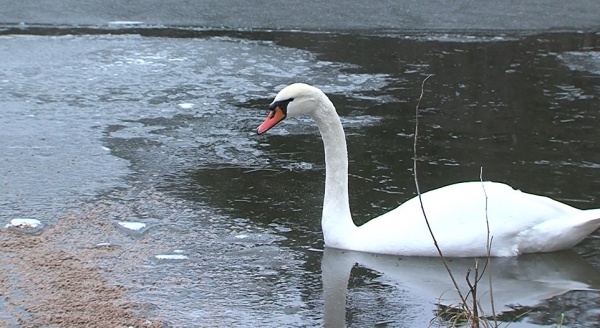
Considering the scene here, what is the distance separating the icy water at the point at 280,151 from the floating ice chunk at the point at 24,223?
0.31 feet

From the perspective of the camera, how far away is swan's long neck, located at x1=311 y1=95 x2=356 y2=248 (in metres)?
5.43

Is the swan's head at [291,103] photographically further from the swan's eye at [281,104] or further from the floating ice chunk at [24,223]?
the floating ice chunk at [24,223]

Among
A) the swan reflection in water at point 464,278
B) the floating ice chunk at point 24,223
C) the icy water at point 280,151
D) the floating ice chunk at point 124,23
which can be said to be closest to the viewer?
the swan reflection in water at point 464,278

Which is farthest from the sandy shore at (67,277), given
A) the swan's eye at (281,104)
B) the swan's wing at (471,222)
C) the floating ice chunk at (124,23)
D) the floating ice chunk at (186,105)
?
the floating ice chunk at (124,23)

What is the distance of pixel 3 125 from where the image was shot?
7.73 metres

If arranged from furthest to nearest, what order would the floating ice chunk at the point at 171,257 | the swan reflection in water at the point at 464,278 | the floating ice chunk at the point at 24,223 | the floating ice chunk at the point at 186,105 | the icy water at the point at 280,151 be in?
the floating ice chunk at the point at 186,105 → the floating ice chunk at the point at 24,223 → the floating ice chunk at the point at 171,257 → the icy water at the point at 280,151 → the swan reflection in water at the point at 464,278

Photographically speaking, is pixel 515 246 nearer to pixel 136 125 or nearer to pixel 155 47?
pixel 136 125

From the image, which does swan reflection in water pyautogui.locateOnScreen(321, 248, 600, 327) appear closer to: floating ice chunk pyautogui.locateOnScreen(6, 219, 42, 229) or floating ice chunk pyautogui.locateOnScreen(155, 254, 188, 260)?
floating ice chunk pyautogui.locateOnScreen(155, 254, 188, 260)

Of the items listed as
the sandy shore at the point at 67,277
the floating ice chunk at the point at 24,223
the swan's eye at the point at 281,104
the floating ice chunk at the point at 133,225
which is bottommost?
the sandy shore at the point at 67,277

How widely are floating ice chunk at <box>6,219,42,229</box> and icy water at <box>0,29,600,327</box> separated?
0.09 m

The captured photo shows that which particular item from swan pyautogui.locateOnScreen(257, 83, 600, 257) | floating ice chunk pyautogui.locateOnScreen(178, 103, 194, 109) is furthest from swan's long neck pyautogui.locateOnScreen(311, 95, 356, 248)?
floating ice chunk pyautogui.locateOnScreen(178, 103, 194, 109)

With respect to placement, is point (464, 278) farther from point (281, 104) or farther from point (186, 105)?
point (186, 105)

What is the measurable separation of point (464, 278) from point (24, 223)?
248 cm

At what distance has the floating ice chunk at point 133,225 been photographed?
5.58 metres
